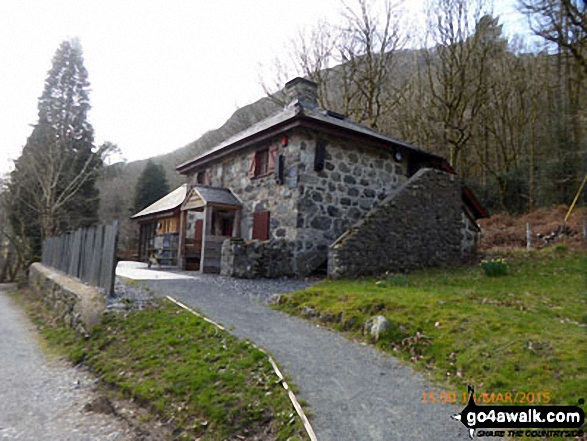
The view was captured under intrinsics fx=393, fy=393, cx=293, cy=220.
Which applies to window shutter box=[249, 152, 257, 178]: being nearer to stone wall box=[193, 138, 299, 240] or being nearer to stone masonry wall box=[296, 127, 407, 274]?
stone wall box=[193, 138, 299, 240]

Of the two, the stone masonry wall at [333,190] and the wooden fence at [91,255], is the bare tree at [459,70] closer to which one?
the stone masonry wall at [333,190]

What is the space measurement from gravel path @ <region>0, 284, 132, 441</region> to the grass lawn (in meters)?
3.16

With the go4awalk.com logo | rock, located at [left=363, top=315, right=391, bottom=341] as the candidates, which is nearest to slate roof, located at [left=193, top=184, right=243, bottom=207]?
rock, located at [left=363, top=315, right=391, bottom=341]

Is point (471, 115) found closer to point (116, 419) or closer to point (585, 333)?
point (585, 333)

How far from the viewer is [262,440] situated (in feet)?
10.2

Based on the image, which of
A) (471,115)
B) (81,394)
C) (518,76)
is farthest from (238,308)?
(518,76)

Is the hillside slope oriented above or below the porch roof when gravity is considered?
above

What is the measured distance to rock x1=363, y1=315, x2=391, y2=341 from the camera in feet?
16.5

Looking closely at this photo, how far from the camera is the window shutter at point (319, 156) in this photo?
35.3 ft

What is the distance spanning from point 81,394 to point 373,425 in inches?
143

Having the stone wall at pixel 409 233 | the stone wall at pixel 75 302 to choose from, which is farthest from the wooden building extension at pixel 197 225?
the stone wall at pixel 409 233

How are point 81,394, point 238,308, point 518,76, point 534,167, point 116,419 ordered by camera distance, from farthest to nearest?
1. point 518,76
2. point 534,167
3. point 238,308
4. point 81,394
5. point 116,419

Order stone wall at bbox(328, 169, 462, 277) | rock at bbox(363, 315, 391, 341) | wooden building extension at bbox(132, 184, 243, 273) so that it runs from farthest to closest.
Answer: wooden building extension at bbox(132, 184, 243, 273), stone wall at bbox(328, 169, 462, 277), rock at bbox(363, 315, 391, 341)

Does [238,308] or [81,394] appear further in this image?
[238,308]
